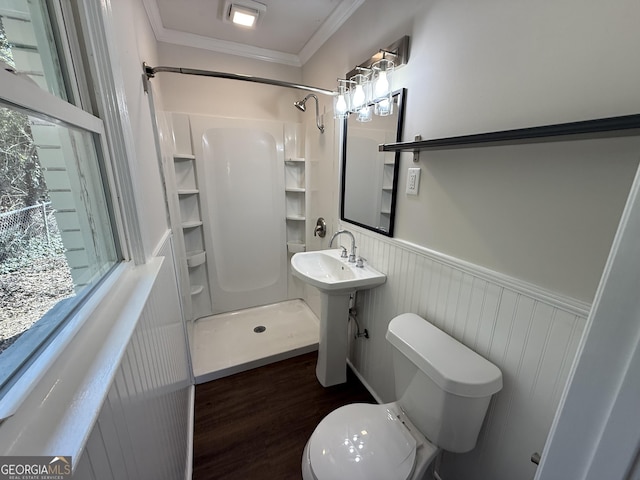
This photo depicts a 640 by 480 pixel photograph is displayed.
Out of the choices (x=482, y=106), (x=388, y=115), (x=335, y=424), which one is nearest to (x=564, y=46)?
(x=482, y=106)

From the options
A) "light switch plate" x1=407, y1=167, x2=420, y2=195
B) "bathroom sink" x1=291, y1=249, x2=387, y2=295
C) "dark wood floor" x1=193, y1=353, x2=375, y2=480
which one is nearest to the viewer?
"light switch plate" x1=407, y1=167, x2=420, y2=195

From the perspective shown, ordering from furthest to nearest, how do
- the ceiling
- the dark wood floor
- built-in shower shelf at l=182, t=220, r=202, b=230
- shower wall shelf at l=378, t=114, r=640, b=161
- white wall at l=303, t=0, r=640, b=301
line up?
built-in shower shelf at l=182, t=220, r=202, b=230 → the ceiling → the dark wood floor → white wall at l=303, t=0, r=640, b=301 → shower wall shelf at l=378, t=114, r=640, b=161

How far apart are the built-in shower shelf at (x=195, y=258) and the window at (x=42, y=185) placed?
1519 millimetres

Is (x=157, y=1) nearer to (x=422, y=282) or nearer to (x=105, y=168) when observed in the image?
(x=105, y=168)

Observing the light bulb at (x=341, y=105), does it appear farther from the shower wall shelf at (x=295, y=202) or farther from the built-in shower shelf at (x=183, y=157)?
the built-in shower shelf at (x=183, y=157)

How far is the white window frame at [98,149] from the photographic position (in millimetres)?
406

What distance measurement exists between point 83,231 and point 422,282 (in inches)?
50.5

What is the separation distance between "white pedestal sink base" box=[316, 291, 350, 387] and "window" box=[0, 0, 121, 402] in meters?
1.16

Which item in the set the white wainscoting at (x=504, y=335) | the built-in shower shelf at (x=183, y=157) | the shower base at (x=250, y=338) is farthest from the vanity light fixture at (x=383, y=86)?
the shower base at (x=250, y=338)

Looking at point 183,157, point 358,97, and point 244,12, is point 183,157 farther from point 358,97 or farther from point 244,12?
point 358,97

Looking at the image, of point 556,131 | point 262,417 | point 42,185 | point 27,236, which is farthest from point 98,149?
point 262,417

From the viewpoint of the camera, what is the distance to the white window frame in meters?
0.41

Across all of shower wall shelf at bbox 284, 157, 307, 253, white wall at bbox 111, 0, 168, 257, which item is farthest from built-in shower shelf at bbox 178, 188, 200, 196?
shower wall shelf at bbox 284, 157, 307, 253

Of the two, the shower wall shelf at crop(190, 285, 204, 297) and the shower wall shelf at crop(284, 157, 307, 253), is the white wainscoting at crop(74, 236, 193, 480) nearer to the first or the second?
the shower wall shelf at crop(190, 285, 204, 297)
